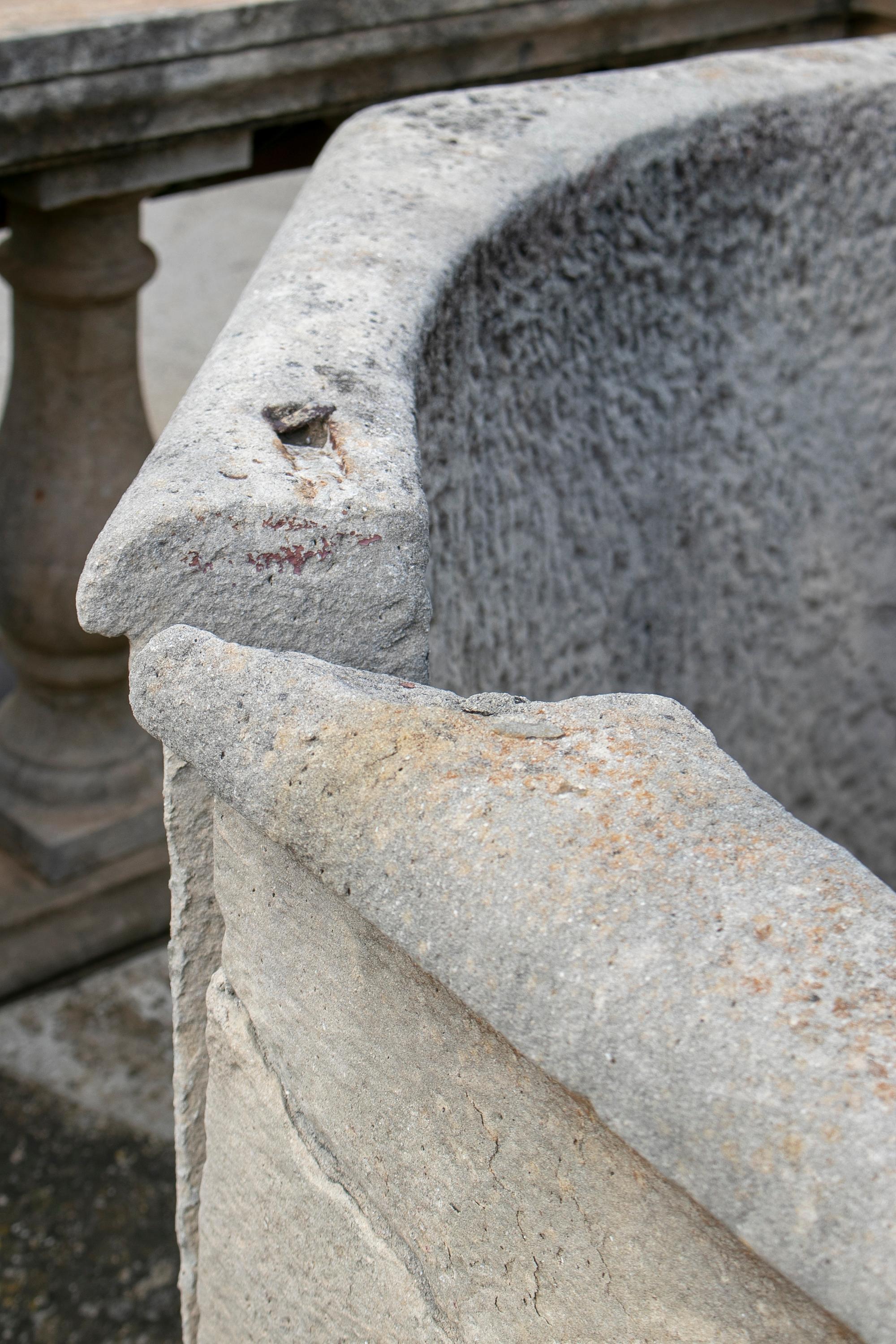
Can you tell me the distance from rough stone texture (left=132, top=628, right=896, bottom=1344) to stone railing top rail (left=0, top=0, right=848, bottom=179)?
2.95 ft

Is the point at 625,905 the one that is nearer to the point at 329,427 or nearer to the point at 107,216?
the point at 329,427

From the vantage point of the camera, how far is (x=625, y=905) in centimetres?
52

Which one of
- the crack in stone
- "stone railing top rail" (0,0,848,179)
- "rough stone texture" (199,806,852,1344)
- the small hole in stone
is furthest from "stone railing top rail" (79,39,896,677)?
"stone railing top rail" (0,0,848,179)

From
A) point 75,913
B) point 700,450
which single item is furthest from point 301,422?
point 75,913

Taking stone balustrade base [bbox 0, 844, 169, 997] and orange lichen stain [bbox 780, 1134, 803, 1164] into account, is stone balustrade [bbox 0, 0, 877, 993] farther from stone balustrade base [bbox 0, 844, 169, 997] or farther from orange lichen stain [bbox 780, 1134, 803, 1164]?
orange lichen stain [bbox 780, 1134, 803, 1164]

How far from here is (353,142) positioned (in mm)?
1129

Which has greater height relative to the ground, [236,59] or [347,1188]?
[236,59]

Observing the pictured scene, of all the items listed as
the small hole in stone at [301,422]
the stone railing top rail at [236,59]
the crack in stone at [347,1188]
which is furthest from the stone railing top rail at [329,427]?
the stone railing top rail at [236,59]

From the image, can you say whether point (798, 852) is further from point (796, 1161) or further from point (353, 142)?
point (353, 142)

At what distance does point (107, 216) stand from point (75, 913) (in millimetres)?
878

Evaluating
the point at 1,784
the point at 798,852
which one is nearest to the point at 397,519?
the point at 798,852

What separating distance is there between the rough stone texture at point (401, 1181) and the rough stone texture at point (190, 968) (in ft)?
0.07

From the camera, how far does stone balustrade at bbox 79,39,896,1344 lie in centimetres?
50

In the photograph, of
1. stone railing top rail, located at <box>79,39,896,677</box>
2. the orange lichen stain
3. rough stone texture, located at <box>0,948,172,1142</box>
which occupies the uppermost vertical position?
stone railing top rail, located at <box>79,39,896,677</box>
